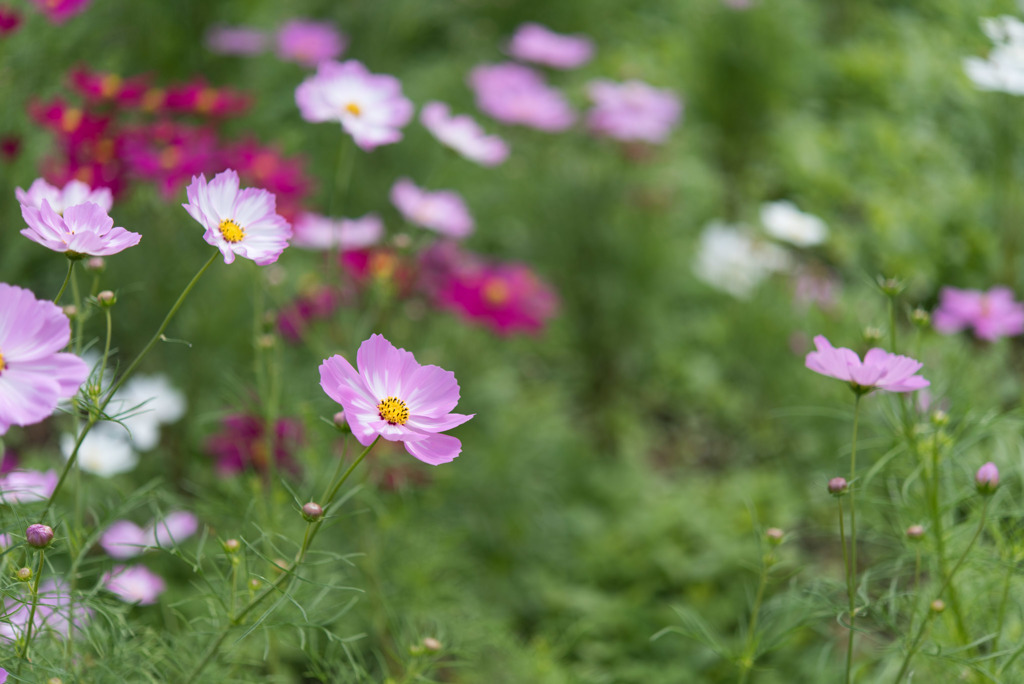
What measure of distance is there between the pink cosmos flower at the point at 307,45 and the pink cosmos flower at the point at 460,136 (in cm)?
95

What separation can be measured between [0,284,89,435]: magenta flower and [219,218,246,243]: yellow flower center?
161mm

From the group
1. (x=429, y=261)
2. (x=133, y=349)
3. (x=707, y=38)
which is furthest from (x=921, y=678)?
(x=707, y=38)

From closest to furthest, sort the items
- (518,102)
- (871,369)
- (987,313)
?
1. (871,369)
2. (987,313)
3. (518,102)

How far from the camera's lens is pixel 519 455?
169 cm

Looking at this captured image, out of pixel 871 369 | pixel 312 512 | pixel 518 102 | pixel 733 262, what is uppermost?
pixel 871 369

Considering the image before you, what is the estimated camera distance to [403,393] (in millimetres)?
657

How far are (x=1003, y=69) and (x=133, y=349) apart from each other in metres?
1.60

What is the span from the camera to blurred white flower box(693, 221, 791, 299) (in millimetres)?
2270

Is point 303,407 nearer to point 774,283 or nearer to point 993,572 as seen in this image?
point 993,572

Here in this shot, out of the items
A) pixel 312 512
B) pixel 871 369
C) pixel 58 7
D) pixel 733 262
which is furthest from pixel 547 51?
pixel 312 512

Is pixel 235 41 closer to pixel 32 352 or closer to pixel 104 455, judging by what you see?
pixel 104 455

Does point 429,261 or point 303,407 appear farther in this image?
point 429,261

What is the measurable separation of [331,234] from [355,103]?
1.33 ft

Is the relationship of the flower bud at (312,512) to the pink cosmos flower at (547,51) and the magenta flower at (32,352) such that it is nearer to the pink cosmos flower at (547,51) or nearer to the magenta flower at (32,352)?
the magenta flower at (32,352)
